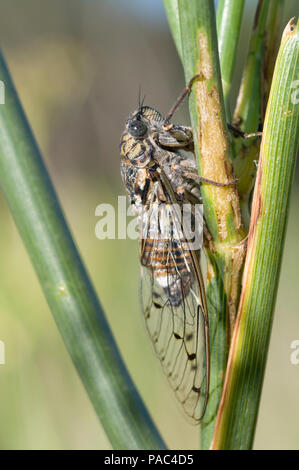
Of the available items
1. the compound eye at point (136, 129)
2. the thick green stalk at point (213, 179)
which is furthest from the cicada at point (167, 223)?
the thick green stalk at point (213, 179)

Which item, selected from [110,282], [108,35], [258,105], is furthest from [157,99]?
[258,105]

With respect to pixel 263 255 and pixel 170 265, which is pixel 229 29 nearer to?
pixel 263 255

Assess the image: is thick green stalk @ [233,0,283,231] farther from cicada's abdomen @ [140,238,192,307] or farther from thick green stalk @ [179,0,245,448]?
cicada's abdomen @ [140,238,192,307]

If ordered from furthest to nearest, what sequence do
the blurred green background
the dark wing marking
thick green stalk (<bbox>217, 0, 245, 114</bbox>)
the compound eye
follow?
the blurred green background → the compound eye → the dark wing marking → thick green stalk (<bbox>217, 0, 245, 114</bbox>)

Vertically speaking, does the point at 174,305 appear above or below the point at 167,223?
below

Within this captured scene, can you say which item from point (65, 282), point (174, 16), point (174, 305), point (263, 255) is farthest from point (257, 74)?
point (174, 305)

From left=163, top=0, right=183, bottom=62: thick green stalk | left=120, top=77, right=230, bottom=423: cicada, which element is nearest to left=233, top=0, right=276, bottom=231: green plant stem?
left=163, top=0, right=183, bottom=62: thick green stalk
